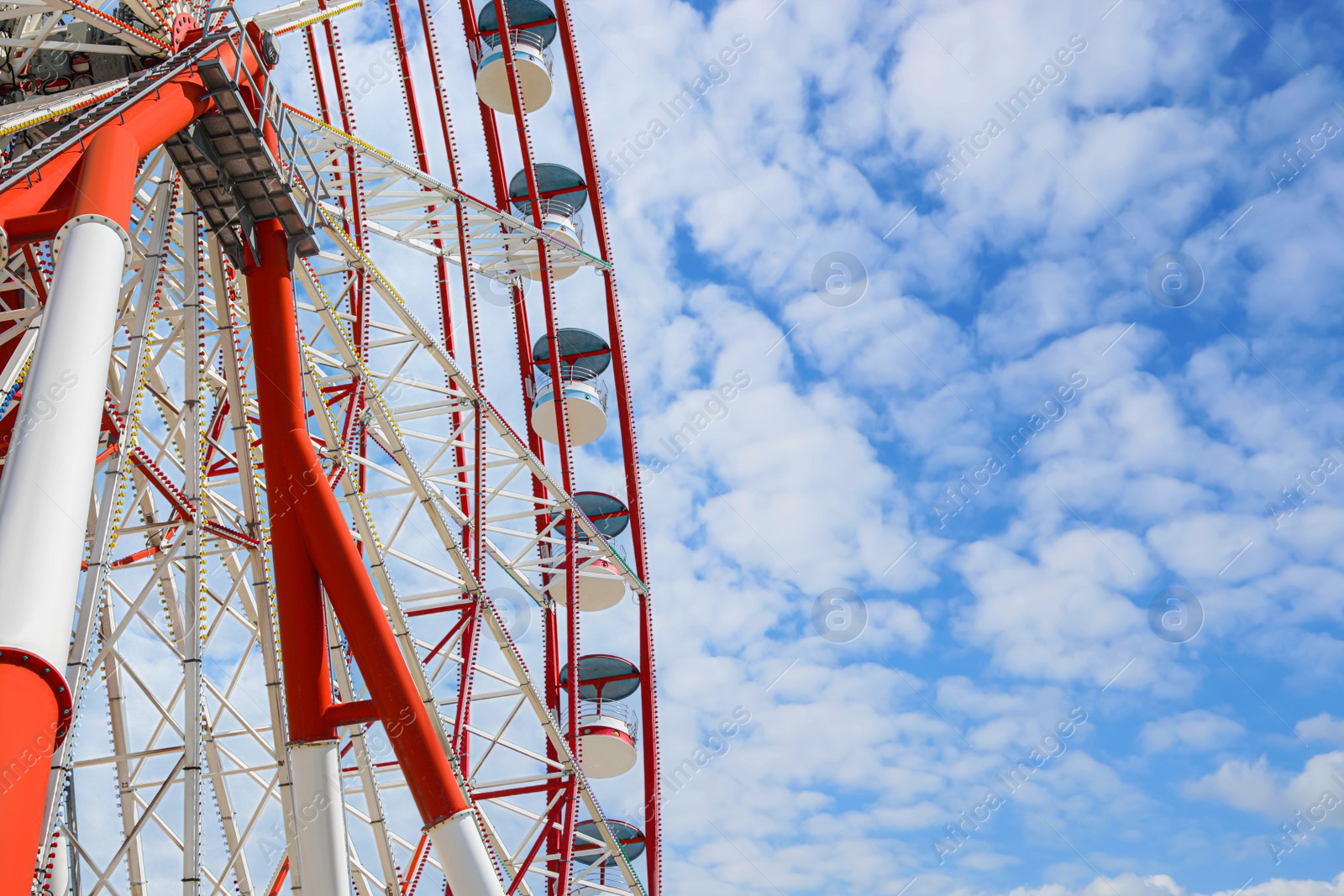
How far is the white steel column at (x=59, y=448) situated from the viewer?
17.0 feet

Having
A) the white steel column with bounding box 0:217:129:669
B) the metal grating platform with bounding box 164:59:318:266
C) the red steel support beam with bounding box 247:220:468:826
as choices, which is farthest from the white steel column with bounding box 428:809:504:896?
the metal grating platform with bounding box 164:59:318:266

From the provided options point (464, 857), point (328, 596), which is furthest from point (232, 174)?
point (464, 857)

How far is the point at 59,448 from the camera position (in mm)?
5672

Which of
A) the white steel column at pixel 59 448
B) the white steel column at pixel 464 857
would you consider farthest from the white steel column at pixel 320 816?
the white steel column at pixel 59 448

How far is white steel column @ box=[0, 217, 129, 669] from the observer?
5.18m

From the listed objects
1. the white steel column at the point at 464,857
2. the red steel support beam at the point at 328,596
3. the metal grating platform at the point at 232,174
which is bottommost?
the white steel column at the point at 464,857

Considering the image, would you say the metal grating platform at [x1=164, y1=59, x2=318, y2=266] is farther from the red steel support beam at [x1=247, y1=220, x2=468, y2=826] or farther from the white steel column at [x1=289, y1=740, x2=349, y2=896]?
the white steel column at [x1=289, y1=740, x2=349, y2=896]

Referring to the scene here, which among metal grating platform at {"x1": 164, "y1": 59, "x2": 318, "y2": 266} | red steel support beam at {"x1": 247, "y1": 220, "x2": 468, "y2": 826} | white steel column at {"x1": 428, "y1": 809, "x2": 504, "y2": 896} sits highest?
metal grating platform at {"x1": 164, "y1": 59, "x2": 318, "y2": 266}

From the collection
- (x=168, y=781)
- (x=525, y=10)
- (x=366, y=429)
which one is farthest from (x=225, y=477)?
(x=525, y=10)

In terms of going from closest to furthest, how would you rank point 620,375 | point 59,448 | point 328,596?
1. point 59,448
2. point 328,596
3. point 620,375

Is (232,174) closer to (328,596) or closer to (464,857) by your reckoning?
(328,596)

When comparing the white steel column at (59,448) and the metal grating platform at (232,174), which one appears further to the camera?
the metal grating platform at (232,174)

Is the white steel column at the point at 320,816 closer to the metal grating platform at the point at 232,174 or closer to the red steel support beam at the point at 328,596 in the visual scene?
the red steel support beam at the point at 328,596

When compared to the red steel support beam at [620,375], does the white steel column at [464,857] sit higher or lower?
lower
